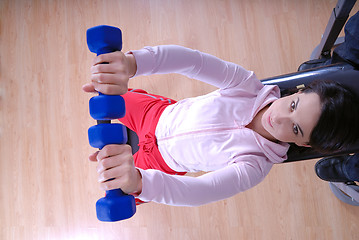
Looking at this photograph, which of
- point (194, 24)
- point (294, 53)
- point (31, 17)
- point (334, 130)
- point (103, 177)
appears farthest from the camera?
point (31, 17)

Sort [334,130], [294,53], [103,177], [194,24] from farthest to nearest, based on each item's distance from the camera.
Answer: [194,24]
[294,53]
[334,130]
[103,177]

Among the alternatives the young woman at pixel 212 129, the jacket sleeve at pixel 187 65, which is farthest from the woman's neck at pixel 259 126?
the jacket sleeve at pixel 187 65

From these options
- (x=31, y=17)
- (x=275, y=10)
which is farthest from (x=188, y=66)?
(x=31, y=17)

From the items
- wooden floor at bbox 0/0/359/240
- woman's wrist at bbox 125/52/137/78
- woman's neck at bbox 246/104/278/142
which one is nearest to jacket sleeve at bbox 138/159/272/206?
woman's neck at bbox 246/104/278/142

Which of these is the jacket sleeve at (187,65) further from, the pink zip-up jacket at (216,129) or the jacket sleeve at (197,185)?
the jacket sleeve at (197,185)

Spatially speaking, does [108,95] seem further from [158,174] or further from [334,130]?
[334,130]

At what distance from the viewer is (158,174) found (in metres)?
0.66

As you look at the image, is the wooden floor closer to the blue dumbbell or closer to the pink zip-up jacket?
the pink zip-up jacket

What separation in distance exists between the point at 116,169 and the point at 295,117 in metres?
0.46

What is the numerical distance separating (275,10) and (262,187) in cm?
88

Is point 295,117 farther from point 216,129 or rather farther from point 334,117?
point 216,129

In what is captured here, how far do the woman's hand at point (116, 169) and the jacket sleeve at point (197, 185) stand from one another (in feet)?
0.13

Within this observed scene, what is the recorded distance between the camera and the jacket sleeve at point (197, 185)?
645 millimetres

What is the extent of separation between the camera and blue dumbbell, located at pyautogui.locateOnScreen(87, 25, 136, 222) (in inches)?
23.3
